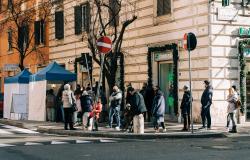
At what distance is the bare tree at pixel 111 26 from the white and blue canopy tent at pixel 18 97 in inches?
154

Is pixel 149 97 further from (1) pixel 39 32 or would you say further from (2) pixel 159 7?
(1) pixel 39 32

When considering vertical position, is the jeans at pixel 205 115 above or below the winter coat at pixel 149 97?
below

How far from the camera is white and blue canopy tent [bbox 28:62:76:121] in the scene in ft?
85.6

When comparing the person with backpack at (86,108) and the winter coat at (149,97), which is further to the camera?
the winter coat at (149,97)

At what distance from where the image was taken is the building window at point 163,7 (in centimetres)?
2504

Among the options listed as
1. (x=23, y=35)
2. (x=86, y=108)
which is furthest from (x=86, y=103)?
(x=23, y=35)

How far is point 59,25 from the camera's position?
35844 millimetres

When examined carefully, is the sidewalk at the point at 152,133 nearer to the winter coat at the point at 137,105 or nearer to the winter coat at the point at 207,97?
the winter coat at the point at 137,105

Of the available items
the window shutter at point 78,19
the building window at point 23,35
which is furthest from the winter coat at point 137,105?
the building window at point 23,35

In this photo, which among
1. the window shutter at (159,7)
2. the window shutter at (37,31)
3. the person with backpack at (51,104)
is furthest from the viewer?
the window shutter at (37,31)

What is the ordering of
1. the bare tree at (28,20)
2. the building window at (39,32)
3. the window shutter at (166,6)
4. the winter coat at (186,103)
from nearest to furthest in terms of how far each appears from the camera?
the winter coat at (186,103) < the window shutter at (166,6) < the bare tree at (28,20) < the building window at (39,32)

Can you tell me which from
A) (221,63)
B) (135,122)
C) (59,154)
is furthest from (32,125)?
(59,154)

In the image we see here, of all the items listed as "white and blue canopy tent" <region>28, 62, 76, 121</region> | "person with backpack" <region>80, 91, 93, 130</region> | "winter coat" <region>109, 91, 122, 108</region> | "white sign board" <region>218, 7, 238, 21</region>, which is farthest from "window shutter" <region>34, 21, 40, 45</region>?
"winter coat" <region>109, 91, 122, 108</region>

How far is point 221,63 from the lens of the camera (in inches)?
885
